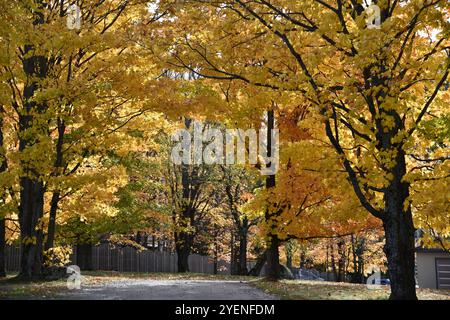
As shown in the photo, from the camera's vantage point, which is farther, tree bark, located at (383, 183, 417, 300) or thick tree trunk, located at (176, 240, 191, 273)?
thick tree trunk, located at (176, 240, 191, 273)

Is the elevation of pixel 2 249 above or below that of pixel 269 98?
below

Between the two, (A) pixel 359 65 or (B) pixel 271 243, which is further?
(B) pixel 271 243

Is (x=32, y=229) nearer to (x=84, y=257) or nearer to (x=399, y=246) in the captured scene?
(x=399, y=246)

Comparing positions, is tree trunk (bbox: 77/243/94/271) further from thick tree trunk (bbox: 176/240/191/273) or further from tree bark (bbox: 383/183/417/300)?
tree bark (bbox: 383/183/417/300)

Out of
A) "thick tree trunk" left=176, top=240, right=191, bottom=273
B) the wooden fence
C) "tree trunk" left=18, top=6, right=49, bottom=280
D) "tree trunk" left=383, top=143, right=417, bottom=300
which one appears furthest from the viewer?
the wooden fence

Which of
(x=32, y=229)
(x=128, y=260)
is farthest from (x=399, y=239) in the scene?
(x=128, y=260)

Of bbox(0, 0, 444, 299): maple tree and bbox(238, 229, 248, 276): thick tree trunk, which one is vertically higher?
bbox(0, 0, 444, 299): maple tree

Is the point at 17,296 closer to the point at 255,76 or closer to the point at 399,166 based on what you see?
the point at 255,76

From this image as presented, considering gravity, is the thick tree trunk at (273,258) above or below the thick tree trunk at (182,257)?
above

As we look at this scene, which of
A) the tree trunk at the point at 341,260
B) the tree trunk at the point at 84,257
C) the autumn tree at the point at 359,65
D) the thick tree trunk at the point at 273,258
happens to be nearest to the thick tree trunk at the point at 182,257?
the tree trunk at the point at 84,257

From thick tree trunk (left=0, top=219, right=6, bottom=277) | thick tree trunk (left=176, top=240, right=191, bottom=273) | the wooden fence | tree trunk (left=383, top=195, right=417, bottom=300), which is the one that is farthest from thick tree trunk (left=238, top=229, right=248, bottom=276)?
tree trunk (left=383, top=195, right=417, bottom=300)

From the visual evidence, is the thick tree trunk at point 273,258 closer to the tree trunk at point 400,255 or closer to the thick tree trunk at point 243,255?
the tree trunk at point 400,255

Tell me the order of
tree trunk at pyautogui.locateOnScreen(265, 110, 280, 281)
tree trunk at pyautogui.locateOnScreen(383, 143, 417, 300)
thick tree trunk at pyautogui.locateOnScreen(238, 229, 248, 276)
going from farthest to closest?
thick tree trunk at pyautogui.locateOnScreen(238, 229, 248, 276), tree trunk at pyautogui.locateOnScreen(265, 110, 280, 281), tree trunk at pyautogui.locateOnScreen(383, 143, 417, 300)

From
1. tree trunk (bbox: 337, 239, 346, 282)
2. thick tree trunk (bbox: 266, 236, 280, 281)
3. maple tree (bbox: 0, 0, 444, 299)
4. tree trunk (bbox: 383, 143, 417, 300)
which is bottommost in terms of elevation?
tree trunk (bbox: 337, 239, 346, 282)
